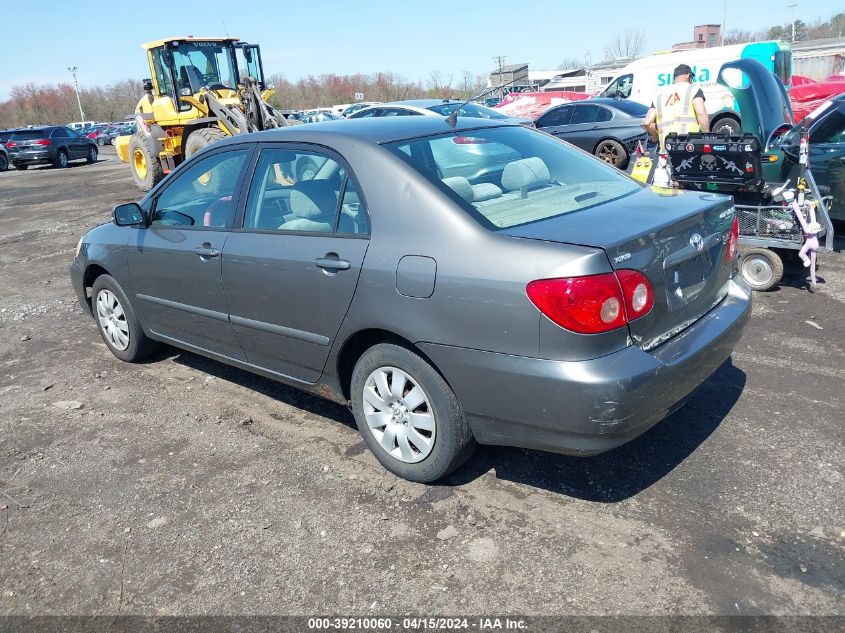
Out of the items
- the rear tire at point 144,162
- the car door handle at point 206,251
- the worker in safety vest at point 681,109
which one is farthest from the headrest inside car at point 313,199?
the rear tire at point 144,162

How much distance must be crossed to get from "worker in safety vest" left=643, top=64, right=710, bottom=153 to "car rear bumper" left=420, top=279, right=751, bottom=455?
5.01m

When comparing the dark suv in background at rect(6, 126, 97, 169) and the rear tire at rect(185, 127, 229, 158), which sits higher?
the dark suv in background at rect(6, 126, 97, 169)

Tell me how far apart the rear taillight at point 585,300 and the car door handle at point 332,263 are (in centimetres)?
102

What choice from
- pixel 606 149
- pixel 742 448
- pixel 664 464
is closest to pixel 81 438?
pixel 664 464

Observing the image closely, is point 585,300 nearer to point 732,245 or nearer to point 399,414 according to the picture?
point 399,414

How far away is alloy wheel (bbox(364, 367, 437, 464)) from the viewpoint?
3.33 metres

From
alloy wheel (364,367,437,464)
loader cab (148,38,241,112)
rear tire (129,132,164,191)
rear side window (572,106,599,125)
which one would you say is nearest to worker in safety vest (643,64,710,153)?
alloy wheel (364,367,437,464)

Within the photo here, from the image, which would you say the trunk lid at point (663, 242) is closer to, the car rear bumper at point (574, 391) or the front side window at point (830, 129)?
the car rear bumper at point (574, 391)

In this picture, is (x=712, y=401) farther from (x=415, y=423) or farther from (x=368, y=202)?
(x=368, y=202)

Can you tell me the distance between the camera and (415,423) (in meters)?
3.38

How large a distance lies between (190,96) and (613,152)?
8778 millimetres

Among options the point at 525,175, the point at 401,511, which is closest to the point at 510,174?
the point at 525,175

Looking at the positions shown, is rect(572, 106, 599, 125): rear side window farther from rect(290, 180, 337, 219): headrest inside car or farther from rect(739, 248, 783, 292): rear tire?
rect(290, 180, 337, 219): headrest inside car

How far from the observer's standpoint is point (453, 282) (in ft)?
9.91
